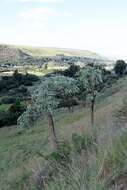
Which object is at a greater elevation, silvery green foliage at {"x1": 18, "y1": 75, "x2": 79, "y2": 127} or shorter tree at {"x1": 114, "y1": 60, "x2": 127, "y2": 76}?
silvery green foliage at {"x1": 18, "y1": 75, "x2": 79, "y2": 127}

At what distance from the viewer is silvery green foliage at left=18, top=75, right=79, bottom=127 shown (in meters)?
18.6

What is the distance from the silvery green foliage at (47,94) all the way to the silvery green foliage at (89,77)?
638 cm

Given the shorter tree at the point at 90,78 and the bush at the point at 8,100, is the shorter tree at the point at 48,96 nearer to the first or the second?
the shorter tree at the point at 90,78

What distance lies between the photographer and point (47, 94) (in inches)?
741

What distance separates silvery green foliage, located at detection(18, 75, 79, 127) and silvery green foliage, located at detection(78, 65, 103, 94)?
638cm

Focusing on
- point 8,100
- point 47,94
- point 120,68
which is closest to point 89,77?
point 47,94

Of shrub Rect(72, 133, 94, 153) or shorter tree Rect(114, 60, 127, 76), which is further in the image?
shorter tree Rect(114, 60, 127, 76)

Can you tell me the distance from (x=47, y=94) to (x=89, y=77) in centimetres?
845

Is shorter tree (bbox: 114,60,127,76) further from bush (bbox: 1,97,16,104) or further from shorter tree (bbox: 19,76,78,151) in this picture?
shorter tree (bbox: 19,76,78,151)

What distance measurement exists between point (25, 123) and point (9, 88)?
92.4 metres

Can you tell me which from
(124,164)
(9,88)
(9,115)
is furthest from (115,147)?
(9,88)

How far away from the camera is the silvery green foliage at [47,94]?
18.6 m

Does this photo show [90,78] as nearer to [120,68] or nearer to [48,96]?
[48,96]

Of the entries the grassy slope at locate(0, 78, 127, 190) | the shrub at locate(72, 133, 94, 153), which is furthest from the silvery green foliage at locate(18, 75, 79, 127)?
the shrub at locate(72, 133, 94, 153)
